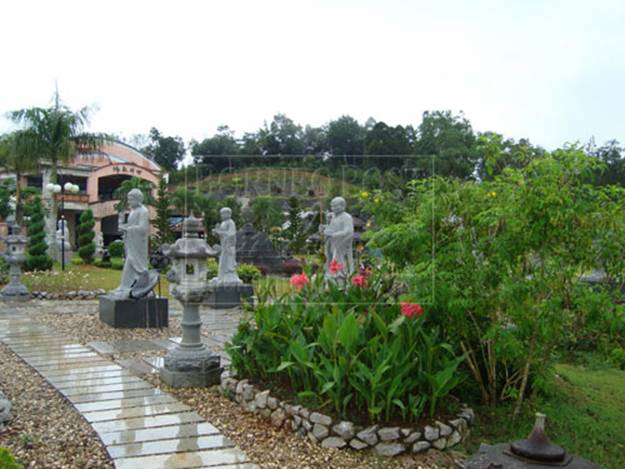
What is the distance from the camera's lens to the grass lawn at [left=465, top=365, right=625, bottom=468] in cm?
479

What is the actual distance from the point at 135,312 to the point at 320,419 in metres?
5.80

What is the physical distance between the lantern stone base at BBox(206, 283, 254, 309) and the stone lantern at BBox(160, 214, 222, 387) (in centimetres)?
611

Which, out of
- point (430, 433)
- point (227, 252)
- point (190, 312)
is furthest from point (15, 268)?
point (430, 433)

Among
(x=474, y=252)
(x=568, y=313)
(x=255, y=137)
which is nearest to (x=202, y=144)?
(x=255, y=137)

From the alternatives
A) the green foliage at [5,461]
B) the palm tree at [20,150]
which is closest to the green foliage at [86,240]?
the palm tree at [20,150]

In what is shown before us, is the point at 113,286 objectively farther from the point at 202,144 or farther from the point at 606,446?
the point at 606,446

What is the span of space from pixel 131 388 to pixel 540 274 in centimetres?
396

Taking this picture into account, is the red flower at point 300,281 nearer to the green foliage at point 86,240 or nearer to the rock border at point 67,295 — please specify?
the rock border at point 67,295

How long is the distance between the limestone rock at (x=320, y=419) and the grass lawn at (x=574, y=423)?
44.8 inches

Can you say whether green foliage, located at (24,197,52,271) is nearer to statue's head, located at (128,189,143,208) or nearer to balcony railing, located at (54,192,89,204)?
statue's head, located at (128,189,143,208)

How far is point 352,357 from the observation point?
4445mm

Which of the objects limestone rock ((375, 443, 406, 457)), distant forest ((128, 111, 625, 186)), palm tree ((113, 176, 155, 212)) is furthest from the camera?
palm tree ((113, 176, 155, 212))

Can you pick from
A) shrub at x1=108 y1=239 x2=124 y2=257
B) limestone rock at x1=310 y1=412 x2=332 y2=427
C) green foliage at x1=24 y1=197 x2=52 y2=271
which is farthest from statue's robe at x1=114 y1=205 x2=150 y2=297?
shrub at x1=108 y1=239 x2=124 y2=257

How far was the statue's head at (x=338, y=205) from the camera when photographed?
9.70 m
